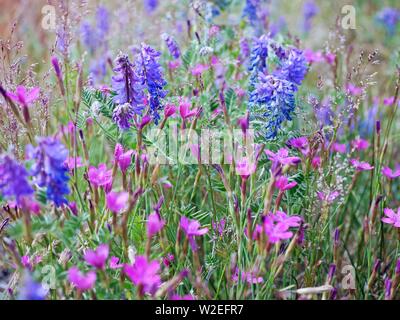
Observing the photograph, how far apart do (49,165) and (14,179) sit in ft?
0.18

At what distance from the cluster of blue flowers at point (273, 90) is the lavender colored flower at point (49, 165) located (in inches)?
19.2

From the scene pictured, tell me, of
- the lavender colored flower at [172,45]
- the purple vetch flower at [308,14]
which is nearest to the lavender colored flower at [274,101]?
the lavender colored flower at [172,45]

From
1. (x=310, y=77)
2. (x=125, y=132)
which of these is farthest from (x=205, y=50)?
(x=310, y=77)

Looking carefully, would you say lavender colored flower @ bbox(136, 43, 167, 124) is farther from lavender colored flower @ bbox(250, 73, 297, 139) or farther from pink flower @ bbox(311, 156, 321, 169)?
pink flower @ bbox(311, 156, 321, 169)

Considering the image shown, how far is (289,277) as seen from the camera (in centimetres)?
136

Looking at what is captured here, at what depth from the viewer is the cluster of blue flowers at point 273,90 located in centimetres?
119

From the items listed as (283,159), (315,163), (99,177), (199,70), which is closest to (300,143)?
(315,163)

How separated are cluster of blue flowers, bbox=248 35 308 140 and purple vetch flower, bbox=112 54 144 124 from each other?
254 millimetres

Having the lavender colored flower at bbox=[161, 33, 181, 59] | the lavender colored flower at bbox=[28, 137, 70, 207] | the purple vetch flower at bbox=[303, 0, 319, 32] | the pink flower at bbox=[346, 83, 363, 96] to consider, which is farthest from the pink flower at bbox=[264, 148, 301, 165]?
the purple vetch flower at bbox=[303, 0, 319, 32]

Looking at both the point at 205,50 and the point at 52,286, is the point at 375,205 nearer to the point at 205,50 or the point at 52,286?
the point at 205,50

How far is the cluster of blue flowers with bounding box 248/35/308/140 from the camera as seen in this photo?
119 centimetres

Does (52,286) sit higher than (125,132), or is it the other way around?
(125,132)

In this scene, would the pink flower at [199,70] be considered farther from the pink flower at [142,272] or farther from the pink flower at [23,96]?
the pink flower at [142,272]
